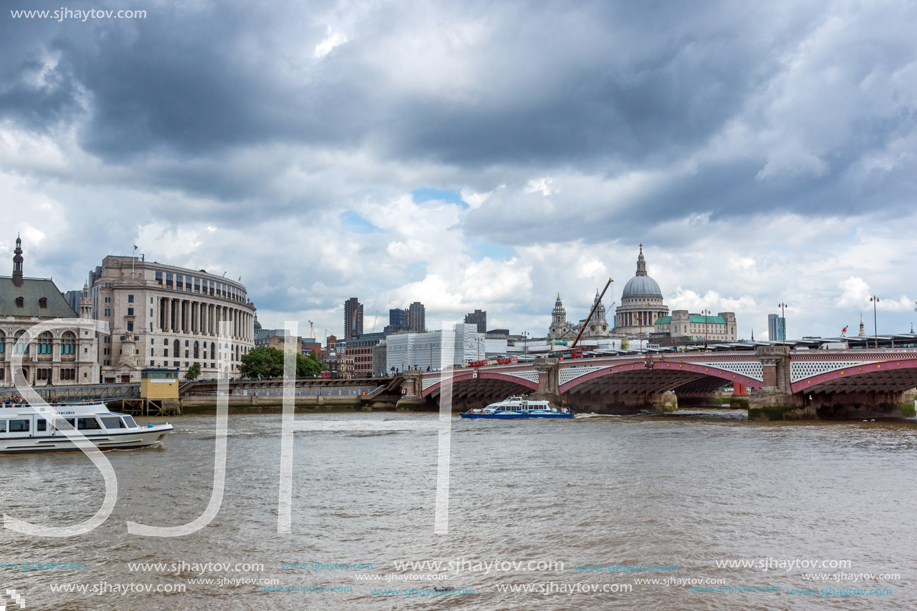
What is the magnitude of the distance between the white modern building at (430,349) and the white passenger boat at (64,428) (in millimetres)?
132281

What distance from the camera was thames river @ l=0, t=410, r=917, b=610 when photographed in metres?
16.2

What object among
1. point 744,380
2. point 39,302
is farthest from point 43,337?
point 744,380

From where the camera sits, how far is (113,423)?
A: 44.8 metres

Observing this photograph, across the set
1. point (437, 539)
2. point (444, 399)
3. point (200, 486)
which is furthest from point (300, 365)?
point (437, 539)

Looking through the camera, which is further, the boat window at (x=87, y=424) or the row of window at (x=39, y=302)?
the row of window at (x=39, y=302)

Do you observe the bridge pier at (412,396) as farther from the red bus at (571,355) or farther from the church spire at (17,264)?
the church spire at (17,264)

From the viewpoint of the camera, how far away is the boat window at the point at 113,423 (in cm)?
4458

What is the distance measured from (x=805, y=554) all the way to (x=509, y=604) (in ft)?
27.3

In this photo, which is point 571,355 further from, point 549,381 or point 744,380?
point 744,380

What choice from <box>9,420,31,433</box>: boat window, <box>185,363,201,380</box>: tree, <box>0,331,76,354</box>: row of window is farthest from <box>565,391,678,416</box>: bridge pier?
<box>0,331,76,354</box>: row of window

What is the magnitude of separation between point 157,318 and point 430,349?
6809cm

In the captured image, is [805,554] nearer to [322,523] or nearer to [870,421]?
[322,523]

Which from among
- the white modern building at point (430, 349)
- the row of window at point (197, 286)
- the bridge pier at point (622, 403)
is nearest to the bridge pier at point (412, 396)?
the bridge pier at point (622, 403)

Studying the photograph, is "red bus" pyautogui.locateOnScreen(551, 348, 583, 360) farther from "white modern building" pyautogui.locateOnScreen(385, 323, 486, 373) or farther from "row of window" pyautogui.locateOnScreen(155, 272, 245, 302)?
"row of window" pyautogui.locateOnScreen(155, 272, 245, 302)
